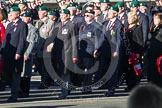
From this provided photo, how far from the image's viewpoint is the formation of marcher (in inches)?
395

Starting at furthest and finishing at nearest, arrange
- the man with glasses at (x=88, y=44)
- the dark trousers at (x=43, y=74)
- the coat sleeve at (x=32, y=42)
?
the dark trousers at (x=43, y=74) → the man with glasses at (x=88, y=44) → the coat sleeve at (x=32, y=42)

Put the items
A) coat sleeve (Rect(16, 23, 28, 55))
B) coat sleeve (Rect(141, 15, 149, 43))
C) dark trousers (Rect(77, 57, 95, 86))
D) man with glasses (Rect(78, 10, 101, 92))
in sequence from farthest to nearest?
coat sleeve (Rect(141, 15, 149, 43)) → dark trousers (Rect(77, 57, 95, 86)) → man with glasses (Rect(78, 10, 101, 92)) → coat sleeve (Rect(16, 23, 28, 55))

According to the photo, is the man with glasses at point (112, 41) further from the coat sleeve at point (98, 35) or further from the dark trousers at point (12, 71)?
the dark trousers at point (12, 71)

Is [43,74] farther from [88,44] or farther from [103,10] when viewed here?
[103,10]

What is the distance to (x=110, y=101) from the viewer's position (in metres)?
10.1

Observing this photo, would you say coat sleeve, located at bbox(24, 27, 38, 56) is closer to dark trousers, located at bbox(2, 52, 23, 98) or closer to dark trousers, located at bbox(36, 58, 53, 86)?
dark trousers, located at bbox(2, 52, 23, 98)

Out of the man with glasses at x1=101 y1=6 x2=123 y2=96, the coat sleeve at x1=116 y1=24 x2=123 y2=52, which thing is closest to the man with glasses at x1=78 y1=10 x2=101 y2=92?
the man with glasses at x1=101 y1=6 x2=123 y2=96

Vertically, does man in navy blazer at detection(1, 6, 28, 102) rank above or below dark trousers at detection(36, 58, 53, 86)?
above

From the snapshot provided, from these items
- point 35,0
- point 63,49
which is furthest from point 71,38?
point 35,0

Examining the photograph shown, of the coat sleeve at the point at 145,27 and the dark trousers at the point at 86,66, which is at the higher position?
the coat sleeve at the point at 145,27

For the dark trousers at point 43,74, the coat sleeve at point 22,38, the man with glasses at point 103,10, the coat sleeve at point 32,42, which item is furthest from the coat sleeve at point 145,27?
the coat sleeve at point 22,38

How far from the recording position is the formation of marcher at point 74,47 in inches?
395

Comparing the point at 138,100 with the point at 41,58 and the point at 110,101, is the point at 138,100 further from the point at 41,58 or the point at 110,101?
the point at 41,58

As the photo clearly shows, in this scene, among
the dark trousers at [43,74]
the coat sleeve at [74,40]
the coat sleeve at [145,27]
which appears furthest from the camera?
the dark trousers at [43,74]
